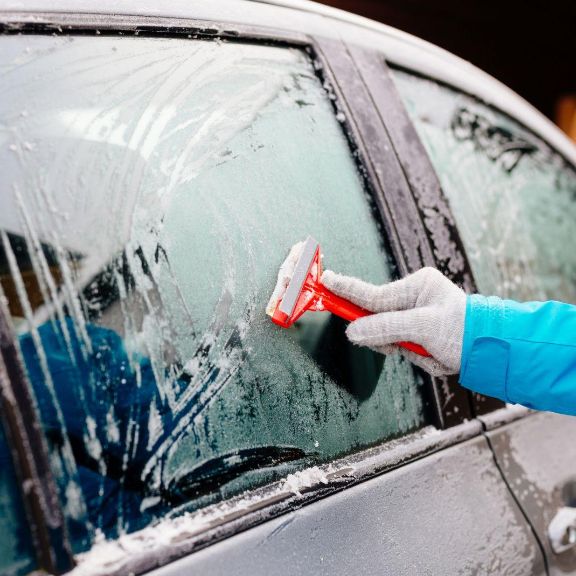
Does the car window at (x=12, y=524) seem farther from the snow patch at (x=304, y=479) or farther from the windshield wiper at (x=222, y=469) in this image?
the snow patch at (x=304, y=479)

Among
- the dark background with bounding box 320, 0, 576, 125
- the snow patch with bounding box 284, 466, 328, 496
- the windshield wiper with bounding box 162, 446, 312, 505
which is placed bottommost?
the snow patch with bounding box 284, 466, 328, 496

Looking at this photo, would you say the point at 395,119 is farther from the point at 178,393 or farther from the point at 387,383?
the point at 178,393

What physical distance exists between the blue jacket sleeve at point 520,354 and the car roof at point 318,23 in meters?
0.80

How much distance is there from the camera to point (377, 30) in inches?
70.6

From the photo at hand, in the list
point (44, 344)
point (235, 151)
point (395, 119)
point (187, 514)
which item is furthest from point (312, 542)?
point (395, 119)

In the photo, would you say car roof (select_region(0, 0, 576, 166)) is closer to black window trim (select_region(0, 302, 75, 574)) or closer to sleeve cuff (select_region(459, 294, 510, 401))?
black window trim (select_region(0, 302, 75, 574))

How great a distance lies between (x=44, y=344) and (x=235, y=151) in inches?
21.3

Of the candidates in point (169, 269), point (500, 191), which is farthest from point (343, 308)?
point (500, 191)

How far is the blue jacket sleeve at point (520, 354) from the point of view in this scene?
1316 millimetres

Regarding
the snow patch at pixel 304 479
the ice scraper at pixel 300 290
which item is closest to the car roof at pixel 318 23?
the ice scraper at pixel 300 290

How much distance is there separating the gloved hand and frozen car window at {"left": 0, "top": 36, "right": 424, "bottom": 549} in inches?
3.0

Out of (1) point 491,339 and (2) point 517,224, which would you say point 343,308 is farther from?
(2) point 517,224

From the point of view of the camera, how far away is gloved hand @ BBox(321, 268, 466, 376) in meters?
1.30

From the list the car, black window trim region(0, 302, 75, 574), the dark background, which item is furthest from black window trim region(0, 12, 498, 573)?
→ the dark background
